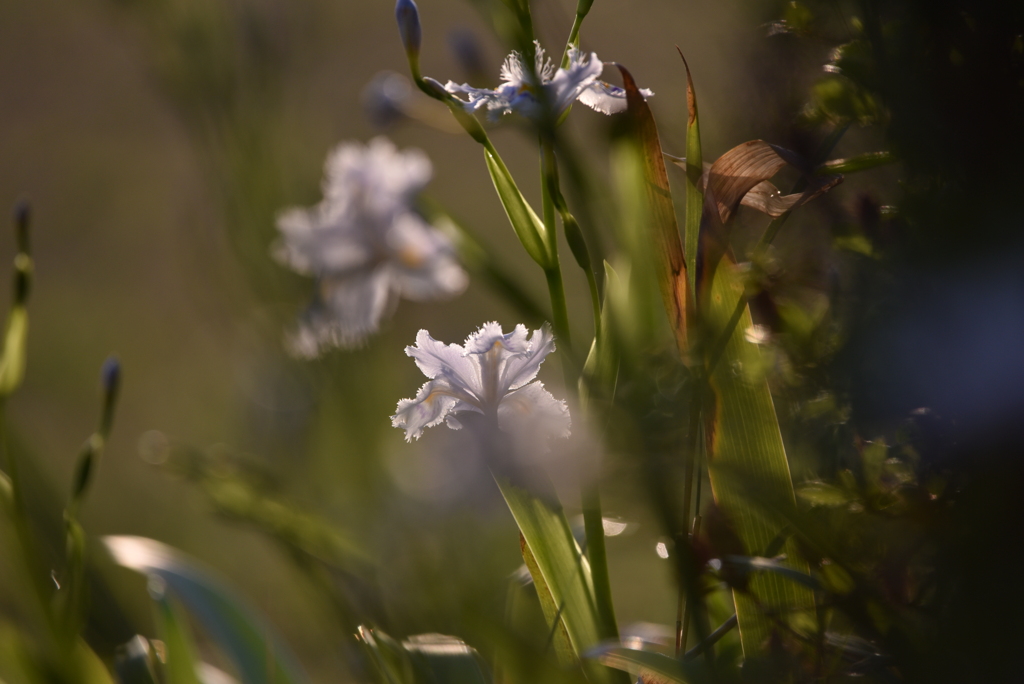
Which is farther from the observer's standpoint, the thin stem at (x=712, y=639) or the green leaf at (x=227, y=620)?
the green leaf at (x=227, y=620)

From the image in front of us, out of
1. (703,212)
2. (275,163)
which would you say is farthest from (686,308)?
(275,163)

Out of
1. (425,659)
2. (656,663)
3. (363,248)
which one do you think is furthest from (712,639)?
(363,248)

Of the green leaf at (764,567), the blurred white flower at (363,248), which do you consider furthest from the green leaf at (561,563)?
the blurred white flower at (363,248)

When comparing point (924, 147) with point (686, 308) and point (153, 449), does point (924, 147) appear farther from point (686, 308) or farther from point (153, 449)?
point (153, 449)

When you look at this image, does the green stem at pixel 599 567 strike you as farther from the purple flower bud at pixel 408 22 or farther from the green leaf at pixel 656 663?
the purple flower bud at pixel 408 22

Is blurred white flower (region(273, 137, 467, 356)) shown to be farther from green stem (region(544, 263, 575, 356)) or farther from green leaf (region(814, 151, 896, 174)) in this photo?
green leaf (region(814, 151, 896, 174))

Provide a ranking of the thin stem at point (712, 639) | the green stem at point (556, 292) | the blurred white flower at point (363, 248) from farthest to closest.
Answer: the blurred white flower at point (363, 248)
the green stem at point (556, 292)
the thin stem at point (712, 639)
